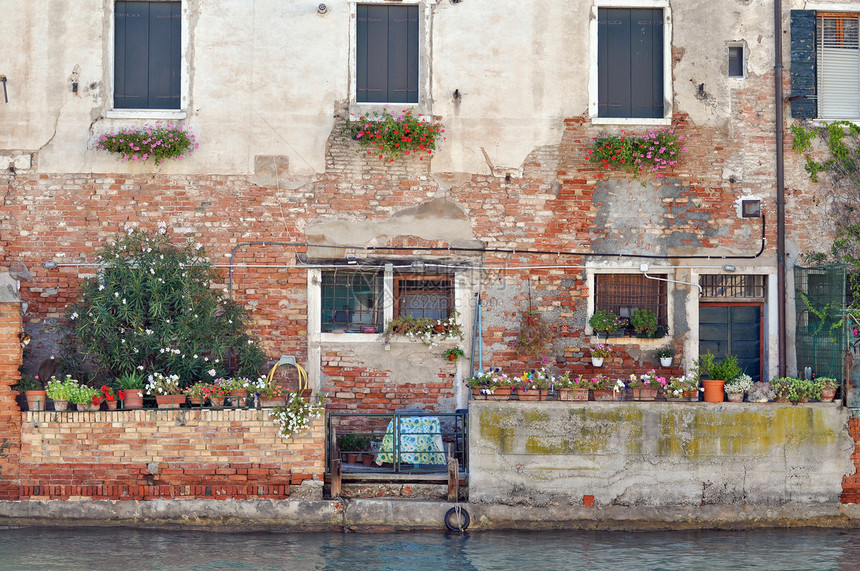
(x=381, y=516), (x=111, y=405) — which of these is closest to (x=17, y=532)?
(x=111, y=405)

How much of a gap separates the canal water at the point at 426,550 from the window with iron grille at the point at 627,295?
2.95 meters

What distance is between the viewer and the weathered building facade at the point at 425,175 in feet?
37.9

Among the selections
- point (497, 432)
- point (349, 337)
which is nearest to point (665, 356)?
point (497, 432)

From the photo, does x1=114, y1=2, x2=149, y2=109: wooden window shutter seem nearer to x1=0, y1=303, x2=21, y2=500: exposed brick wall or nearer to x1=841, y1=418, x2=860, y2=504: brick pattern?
x1=0, y1=303, x2=21, y2=500: exposed brick wall

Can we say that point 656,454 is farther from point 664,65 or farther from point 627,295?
point 664,65

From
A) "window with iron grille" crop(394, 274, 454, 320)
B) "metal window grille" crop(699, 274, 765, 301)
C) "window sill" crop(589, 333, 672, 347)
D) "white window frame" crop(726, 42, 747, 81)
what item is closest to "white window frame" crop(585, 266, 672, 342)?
"window sill" crop(589, 333, 672, 347)

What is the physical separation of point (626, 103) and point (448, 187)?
2448 mm

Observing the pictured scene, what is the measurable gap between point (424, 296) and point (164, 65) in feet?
13.8

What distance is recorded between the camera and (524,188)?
11.8 metres

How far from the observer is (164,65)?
1170cm

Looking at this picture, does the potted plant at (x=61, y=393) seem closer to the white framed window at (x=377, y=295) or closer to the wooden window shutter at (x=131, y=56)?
the white framed window at (x=377, y=295)

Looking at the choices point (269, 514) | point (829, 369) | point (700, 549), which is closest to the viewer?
point (700, 549)

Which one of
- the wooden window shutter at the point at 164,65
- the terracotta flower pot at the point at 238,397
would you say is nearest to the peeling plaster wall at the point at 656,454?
the terracotta flower pot at the point at 238,397

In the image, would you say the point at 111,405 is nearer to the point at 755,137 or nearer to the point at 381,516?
the point at 381,516
